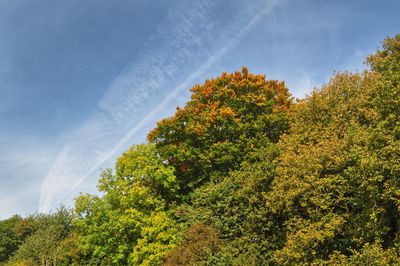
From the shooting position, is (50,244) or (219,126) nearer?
(219,126)

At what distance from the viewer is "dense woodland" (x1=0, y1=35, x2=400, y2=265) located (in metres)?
15.0

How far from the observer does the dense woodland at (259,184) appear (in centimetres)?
1502

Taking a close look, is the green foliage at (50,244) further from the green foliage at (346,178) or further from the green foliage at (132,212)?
the green foliage at (346,178)

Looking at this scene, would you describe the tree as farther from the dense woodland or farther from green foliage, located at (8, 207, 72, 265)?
green foliage, located at (8, 207, 72, 265)

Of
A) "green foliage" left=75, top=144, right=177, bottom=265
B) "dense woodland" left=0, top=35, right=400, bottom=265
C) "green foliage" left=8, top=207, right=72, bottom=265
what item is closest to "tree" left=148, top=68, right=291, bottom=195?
"dense woodland" left=0, top=35, right=400, bottom=265

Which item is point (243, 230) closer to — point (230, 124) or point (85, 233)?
point (230, 124)

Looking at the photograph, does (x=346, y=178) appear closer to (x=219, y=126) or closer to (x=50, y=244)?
(x=219, y=126)

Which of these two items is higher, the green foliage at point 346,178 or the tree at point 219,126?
the tree at point 219,126

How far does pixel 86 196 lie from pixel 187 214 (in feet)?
36.9

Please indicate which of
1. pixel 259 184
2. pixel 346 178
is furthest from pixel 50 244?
pixel 346 178

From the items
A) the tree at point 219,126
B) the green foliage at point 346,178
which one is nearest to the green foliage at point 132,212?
the tree at point 219,126

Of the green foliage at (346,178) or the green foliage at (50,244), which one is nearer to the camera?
the green foliage at (346,178)

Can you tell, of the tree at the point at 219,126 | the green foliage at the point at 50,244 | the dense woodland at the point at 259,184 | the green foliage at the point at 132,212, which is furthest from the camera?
the green foliage at the point at 50,244

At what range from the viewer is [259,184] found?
21703 mm
